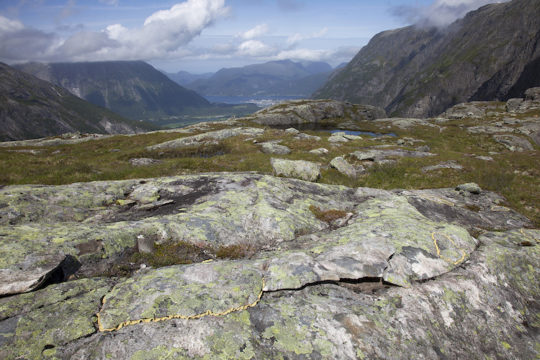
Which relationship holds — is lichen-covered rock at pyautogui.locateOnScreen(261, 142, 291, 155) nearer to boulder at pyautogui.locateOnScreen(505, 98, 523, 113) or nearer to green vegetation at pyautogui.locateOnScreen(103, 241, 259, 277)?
green vegetation at pyautogui.locateOnScreen(103, 241, 259, 277)

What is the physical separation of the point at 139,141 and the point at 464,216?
206ft

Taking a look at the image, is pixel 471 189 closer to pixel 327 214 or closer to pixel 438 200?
pixel 438 200

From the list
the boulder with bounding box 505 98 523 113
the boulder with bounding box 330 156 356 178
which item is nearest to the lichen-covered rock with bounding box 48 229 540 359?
the boulder with bounding box 330 156 356 178

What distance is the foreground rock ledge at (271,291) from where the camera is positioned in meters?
5.55

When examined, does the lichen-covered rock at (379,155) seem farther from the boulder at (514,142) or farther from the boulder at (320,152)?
the boulder at (514,142)

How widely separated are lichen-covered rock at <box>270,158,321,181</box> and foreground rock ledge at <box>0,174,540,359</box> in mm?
12102

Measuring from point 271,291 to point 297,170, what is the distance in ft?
58.0

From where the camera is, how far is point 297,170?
79.2 feet

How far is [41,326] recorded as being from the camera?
5.44 m

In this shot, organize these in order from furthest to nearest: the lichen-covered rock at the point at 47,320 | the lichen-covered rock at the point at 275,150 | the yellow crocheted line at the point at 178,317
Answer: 1. the lichen-covered rock at the point at 275,150
2. the yellow crocheted line at the point at 178,317
3. the lichen-covered rock at the point at 47,320

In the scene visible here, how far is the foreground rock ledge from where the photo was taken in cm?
555

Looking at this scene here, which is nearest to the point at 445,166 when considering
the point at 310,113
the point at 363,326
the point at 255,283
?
the point at 363,326

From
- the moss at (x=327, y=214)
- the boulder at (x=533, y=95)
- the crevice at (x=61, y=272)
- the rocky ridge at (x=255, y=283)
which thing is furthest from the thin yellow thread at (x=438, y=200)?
the boulder at (x=533, y=95)

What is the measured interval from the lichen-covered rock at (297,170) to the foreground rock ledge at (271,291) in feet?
39.7
